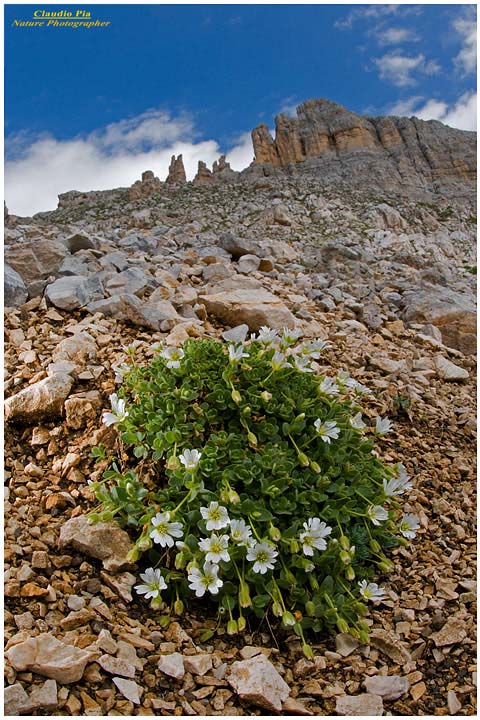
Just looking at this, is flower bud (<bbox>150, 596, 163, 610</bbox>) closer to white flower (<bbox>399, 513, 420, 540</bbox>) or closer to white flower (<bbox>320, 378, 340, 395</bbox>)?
white flower (<bbox>399, 513, 420, 540</bbox>)

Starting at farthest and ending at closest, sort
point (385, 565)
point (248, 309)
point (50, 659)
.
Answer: point (248, 309), point (385, 565), point (50, 659)

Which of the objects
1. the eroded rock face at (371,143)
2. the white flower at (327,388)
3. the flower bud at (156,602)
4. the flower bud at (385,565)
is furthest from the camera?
the eroded rock face at (371,143)

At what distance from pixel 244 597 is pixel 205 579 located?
0.21 m

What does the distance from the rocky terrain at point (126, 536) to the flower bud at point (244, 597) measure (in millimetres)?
204

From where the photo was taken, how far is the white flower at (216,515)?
2547mm

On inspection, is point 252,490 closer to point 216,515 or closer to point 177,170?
point 216,515

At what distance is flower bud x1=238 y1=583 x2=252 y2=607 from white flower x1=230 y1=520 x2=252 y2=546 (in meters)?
0.22

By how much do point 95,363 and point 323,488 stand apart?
2.15 m

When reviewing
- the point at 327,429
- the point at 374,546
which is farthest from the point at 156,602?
the point at 327,429

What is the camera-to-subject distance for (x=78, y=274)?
223 inches

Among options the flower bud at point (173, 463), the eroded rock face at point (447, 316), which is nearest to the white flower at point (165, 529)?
the flower bud at point (173, 463)

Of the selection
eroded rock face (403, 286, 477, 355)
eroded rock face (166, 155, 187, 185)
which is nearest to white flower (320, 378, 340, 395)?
eroded rock face (403, 286, 477, 355)

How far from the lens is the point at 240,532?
2537mm

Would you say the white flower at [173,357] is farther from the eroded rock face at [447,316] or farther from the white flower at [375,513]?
the eroded rock face at [447,316]
